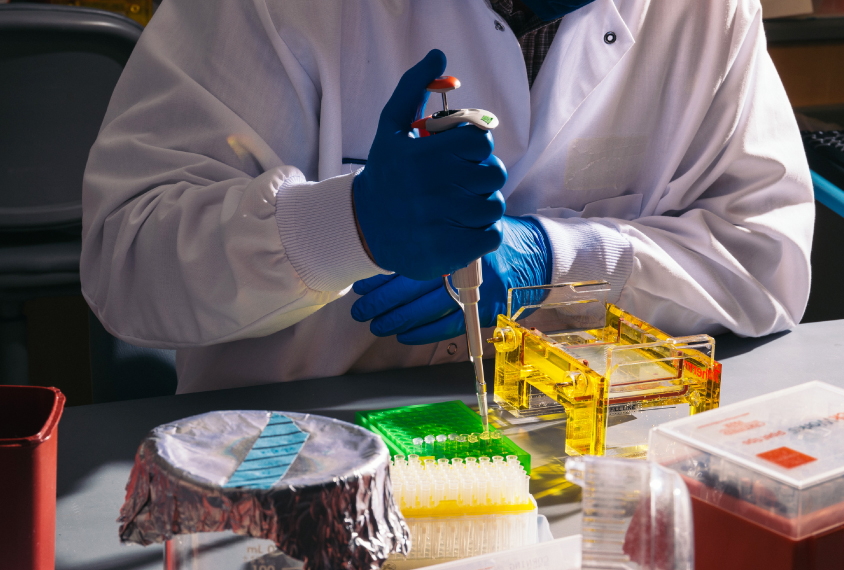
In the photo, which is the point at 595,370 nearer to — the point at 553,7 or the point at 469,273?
the point at 469,273

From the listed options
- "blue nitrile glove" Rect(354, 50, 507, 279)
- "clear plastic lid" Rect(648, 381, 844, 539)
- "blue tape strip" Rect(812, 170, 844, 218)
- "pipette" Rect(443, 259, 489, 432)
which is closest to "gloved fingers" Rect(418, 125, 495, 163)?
"blue nitrile glove" Rect(354, 50, 507, 279)

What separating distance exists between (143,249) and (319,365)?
0.32 metres

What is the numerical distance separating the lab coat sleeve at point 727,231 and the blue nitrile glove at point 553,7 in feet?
1.06

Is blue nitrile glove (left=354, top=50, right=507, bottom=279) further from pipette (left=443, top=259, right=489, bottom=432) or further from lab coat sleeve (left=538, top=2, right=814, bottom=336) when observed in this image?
lab coat sleeve (left=538, top=2, right=814, bottom=336)

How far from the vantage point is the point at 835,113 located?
256cm

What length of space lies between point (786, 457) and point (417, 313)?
0.65 m

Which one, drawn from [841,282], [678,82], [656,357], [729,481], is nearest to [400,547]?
[729,481]

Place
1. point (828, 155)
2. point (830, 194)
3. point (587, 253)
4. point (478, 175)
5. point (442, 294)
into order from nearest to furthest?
point (478, 175), point (442, 294), point (587, 253), point (830, 194), point (828, 155)

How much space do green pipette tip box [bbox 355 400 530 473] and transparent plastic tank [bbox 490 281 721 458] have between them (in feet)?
0.26

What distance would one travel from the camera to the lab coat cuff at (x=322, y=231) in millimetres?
A: 952

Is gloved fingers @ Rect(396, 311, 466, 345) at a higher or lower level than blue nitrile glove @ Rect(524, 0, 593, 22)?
lower

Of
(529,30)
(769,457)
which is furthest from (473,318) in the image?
(529,30)

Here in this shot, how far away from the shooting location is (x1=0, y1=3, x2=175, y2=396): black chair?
1541 mm

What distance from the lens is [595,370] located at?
0.81 m
